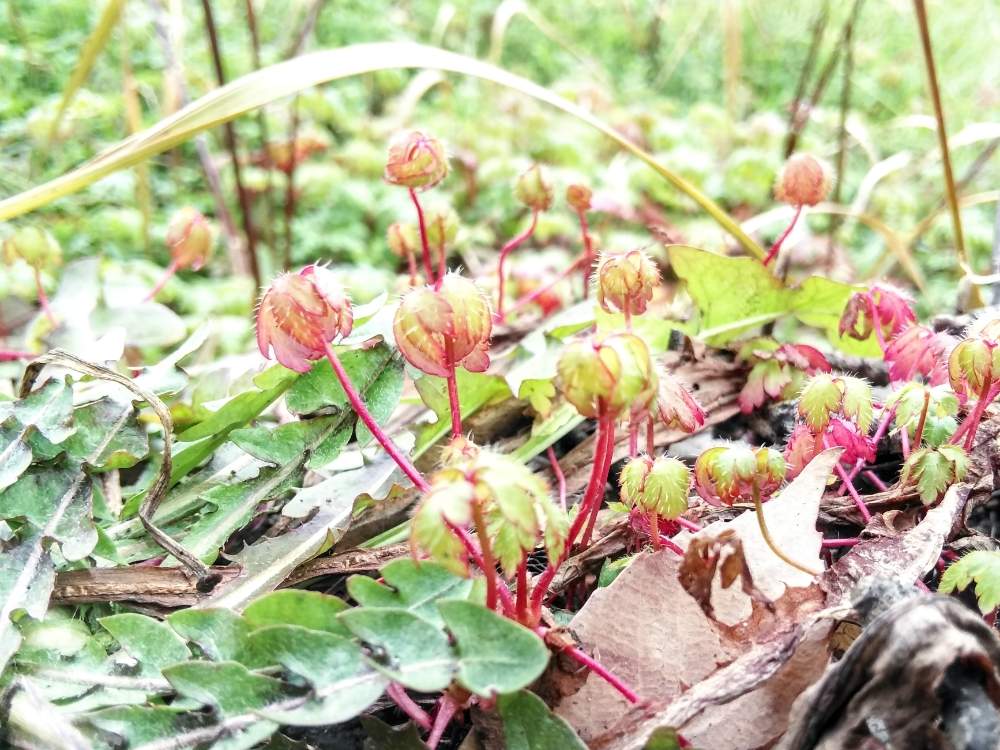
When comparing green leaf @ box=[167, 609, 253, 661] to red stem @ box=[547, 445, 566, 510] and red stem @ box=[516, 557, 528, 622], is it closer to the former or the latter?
red stem @ box=[516, 557, 528, 622]

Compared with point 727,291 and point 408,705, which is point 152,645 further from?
point 727,291

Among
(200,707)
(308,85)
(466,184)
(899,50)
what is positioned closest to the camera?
(200,707)

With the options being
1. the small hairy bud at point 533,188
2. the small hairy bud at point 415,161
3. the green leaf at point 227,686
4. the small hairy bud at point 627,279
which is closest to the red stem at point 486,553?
the green leaf at point 227,686

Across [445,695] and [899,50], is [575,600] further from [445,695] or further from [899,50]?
[899,50]

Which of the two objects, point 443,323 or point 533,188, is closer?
point 443,323

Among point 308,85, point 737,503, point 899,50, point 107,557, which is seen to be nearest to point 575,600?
point 737,503

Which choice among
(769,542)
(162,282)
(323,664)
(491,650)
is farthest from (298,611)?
(162,282)
